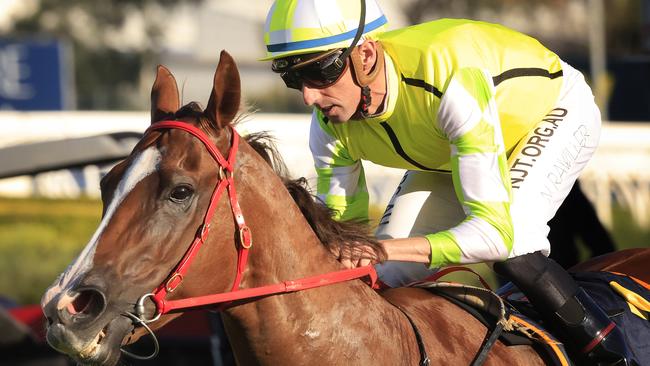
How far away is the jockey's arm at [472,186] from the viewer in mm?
3209

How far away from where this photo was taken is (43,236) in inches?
489

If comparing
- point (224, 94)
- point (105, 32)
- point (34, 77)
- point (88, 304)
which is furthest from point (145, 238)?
point (105, 32)

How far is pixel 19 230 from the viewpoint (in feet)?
41.1

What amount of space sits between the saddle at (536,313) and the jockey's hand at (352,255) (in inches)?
17.7

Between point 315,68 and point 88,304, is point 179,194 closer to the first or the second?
point 88,304

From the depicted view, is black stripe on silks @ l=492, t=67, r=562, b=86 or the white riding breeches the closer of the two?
the white riding breeches

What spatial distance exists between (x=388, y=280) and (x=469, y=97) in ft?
2.63

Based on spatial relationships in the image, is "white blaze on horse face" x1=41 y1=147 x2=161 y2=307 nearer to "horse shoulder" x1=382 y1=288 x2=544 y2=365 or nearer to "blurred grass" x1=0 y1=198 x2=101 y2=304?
"horse shoulder" x1=382 y1=288 x2=544 y2=365

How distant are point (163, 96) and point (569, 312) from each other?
4.62 feet

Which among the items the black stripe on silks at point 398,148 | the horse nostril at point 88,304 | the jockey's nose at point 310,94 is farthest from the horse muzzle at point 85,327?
the black stripe on silks at point 398,148

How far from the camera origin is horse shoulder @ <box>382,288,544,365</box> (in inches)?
133

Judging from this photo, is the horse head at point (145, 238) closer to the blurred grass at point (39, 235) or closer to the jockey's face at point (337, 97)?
the jockey's face at point (337, 97)

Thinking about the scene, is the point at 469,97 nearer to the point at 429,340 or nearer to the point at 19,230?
the point at 429,340

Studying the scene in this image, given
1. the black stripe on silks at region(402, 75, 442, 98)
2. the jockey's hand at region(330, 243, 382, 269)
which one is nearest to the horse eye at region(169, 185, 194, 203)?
the jockey's hand at region(330, 243, 382, 269)
